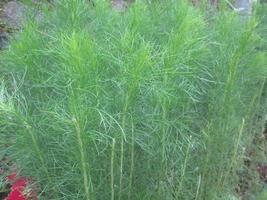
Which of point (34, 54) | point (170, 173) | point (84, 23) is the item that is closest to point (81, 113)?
point (34, 54)

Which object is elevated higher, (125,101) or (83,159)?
(125,101)

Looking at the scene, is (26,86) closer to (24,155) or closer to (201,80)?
(24,155)

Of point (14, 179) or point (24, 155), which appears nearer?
point (24, 155)

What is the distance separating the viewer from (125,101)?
5.47 feet

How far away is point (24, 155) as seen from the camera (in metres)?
1.81

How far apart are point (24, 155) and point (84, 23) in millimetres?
709

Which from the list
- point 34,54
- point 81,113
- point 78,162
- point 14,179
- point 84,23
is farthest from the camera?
point 84,23

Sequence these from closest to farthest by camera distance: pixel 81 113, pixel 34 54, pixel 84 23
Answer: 1. pixel 81 113
2. pixel 34 54
3. pixel 84 23

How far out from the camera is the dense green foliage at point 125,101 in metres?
1.65

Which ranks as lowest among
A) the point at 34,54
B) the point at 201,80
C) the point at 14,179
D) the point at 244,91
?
the point at 14,179

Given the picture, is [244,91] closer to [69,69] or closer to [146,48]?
[146,48]

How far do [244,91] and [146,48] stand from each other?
943 mm

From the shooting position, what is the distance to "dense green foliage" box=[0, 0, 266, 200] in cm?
165

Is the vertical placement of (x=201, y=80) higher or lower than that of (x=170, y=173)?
higher
